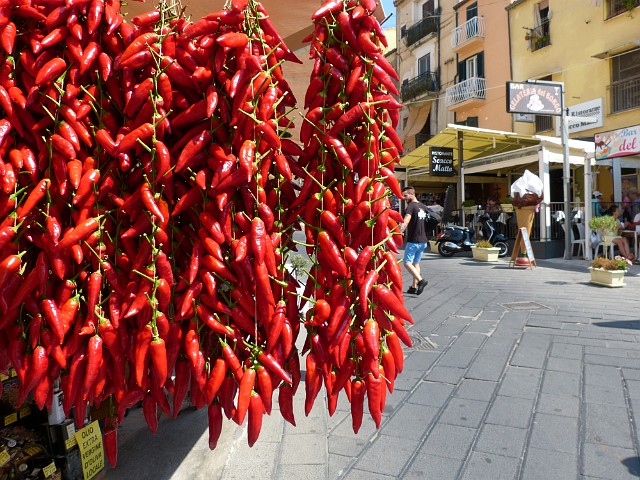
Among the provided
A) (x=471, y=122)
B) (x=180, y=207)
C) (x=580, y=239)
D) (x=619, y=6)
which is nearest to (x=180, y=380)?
(x=180, y=207)

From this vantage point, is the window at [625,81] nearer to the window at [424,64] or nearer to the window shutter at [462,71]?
the window shutter at [462,71]

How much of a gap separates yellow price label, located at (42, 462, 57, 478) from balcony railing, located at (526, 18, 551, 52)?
19542 mm

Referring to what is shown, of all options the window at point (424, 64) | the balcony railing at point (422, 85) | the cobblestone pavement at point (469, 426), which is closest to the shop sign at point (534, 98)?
the cobblestone pavement at point (469, 426)

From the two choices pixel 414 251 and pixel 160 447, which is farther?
pixel 414 251

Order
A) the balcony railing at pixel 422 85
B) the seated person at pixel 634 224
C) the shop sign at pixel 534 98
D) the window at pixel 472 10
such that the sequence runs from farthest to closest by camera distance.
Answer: the balcony railing at pixel 422 85, the window at pixel 472 10, the seated person at pixel 634 224, the shop sign at pixel 534 98

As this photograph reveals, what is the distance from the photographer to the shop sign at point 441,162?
16000mm

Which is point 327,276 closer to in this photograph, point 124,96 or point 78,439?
point 124,96

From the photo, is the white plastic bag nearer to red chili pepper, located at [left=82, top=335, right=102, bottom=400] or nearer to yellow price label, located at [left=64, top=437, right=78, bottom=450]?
yellow price label, located at [left=64, top=437, right=78, bottom=450]

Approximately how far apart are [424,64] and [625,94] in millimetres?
11991

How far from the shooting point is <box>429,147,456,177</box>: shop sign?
52.5 ft

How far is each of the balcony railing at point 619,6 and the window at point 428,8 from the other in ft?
35.0

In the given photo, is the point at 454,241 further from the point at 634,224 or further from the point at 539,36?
the point at 539,36

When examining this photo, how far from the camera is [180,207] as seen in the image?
4.16 ft

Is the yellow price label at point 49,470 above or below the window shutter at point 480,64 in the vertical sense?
below
